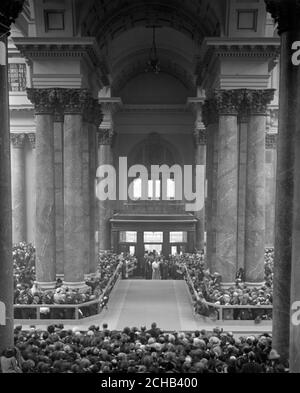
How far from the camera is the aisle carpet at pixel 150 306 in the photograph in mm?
18297

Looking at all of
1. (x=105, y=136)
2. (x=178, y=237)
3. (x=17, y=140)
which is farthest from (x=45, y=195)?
(x=178, y=237)

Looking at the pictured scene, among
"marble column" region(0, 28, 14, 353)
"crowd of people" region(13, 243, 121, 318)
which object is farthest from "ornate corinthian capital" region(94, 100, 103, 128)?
"marble column" region(0, 28, 14, 353)

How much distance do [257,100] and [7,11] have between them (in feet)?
41.3

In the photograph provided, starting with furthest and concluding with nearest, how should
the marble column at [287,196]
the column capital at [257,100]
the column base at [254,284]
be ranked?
the column base at [254,284] < the column capital at [257,100] < the marble column at [287,196]

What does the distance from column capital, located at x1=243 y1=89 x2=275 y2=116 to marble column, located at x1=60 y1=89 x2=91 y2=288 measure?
6729 mm

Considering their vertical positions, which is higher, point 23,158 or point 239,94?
point 239,94

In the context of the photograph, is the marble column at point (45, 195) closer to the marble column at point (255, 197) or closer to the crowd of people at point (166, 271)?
the marble column at point (255, 197)

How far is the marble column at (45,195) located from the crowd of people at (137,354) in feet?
22.9

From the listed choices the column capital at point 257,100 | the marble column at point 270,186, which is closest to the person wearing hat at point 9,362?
the column capital at point 257,100

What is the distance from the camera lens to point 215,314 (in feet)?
59.8

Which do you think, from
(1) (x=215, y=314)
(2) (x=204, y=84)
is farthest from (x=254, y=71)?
(1) (x=215, y=314)

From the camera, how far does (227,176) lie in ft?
66.7

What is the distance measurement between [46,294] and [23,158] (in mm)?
18637
